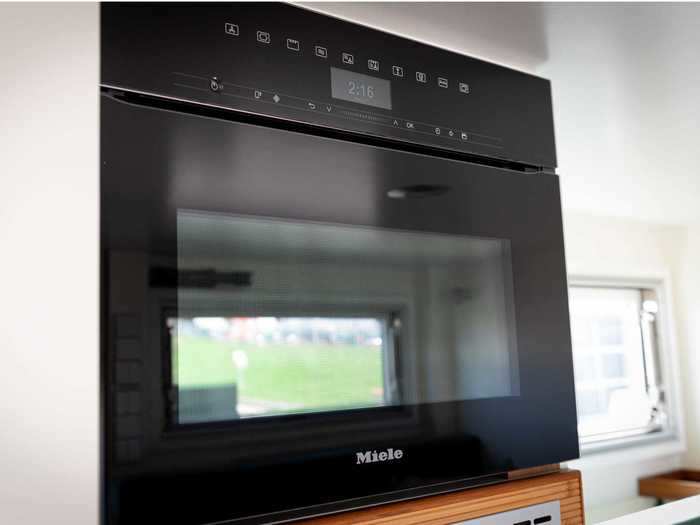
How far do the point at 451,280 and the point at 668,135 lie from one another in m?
1.12

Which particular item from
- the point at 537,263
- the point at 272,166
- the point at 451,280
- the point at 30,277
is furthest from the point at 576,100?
the point at 30,277

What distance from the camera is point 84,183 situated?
555 millimetres

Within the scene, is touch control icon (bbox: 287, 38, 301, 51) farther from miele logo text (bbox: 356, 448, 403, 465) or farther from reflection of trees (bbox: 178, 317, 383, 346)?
miele logo text (bbox: 356, 448, 403, 465)

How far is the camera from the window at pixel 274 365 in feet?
1.83

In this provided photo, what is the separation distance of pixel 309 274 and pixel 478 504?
0.32 meters

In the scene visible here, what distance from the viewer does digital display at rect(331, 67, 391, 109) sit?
709 millimetres

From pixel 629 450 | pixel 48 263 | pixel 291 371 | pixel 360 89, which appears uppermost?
pixel 360 89

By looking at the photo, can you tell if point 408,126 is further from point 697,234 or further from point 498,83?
point 697,234

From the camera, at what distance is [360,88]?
2.38 ft

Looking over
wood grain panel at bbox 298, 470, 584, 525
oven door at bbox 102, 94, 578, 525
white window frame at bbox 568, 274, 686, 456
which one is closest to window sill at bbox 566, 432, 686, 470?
white window frame at bbox 568, 274, 686, 456

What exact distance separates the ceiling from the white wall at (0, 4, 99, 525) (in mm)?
334

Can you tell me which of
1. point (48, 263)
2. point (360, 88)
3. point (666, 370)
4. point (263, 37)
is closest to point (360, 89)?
point (360, 88)

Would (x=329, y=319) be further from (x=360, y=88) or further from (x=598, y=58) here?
(x=598, y=58)

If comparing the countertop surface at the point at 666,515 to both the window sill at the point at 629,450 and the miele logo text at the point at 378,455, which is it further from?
the window sill at the point at 629,450
